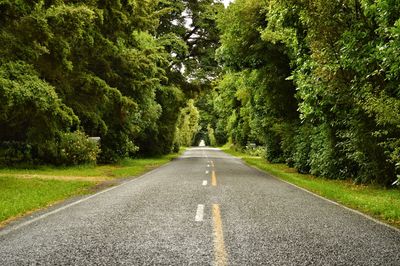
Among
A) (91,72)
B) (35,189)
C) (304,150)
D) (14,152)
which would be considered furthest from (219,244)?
(14,152)

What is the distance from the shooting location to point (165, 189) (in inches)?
516

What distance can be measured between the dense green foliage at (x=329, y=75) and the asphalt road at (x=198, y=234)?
2693mm

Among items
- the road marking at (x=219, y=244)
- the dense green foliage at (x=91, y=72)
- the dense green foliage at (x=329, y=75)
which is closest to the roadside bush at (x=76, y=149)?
the dense green foliage at (x=91, y=72)

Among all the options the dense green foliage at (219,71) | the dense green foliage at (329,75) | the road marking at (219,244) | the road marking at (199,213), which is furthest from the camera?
the dense green foliage at (219,71)

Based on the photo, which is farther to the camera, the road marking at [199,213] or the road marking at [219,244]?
the road marking at [199,213]

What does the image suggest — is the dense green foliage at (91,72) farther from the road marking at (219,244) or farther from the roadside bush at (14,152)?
the road marking at (219,244)

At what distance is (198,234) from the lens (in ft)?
22.1

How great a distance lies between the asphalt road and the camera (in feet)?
17.8

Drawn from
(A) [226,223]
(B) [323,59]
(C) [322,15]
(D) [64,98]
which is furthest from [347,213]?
(D) [64,98]

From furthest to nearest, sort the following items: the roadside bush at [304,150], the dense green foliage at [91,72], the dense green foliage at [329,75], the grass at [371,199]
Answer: the roadside bush at [304,150], the dense green foliage at [91,72], the dense green foliage at [329,75], the grass at [371,199]

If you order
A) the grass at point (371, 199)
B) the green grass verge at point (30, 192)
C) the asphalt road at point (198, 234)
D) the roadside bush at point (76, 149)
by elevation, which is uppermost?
the roadside bush at point (76, 149)

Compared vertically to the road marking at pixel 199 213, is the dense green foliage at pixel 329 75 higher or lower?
higher

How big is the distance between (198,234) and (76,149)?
17.2m

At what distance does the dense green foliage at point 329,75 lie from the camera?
9.82 meters
